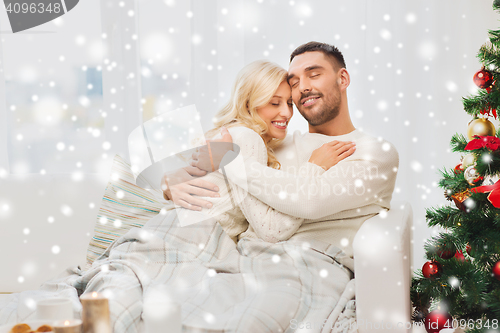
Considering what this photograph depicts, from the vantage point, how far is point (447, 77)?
2.01m

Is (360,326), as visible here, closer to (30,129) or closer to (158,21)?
(158,21)

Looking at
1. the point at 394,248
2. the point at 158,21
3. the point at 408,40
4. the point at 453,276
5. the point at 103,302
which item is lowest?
the point at 453,276

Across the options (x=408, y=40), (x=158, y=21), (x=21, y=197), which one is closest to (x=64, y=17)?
(x=158, y=21)

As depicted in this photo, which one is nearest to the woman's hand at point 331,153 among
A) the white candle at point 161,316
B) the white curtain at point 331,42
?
the white curtain at point 331,42

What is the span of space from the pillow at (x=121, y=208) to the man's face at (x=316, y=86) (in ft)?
2.07

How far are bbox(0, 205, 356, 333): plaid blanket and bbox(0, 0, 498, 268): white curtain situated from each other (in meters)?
0.91

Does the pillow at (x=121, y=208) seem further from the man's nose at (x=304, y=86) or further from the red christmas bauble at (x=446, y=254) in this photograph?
the red christmas bauble at (x=446, y=254)

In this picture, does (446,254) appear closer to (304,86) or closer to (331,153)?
(331,153)

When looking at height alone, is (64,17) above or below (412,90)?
above

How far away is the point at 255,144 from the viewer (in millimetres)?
1501

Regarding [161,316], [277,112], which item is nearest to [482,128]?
[277,112]

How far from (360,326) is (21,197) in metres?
1.41

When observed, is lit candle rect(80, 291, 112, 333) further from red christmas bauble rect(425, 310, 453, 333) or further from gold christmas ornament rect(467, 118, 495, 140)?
gold christmas ornament rect(467, 118, 495, 140)

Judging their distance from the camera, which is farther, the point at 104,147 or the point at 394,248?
the point at 104,147
